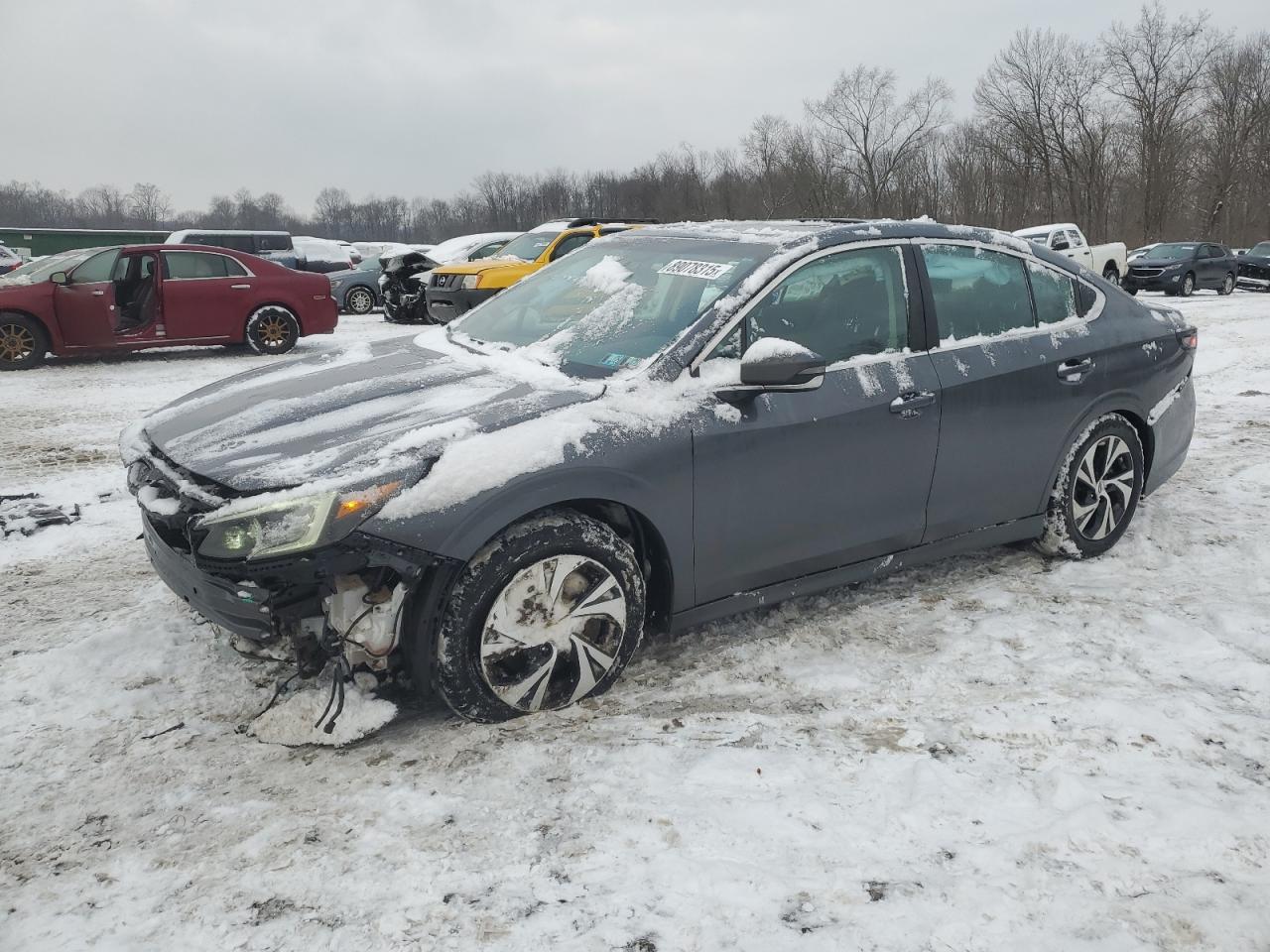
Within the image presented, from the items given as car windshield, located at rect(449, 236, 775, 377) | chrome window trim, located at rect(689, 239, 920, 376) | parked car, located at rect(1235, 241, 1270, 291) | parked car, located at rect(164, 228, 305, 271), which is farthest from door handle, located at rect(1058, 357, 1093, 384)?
parked car, located at rect(1235, 241, 1270, 291)

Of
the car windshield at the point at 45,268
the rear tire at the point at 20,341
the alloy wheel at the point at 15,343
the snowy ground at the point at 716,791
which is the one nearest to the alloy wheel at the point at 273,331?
the car windshield at the point at 45,268

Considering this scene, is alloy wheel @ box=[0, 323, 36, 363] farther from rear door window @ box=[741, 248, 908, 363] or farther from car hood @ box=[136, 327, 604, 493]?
rear door window @ box=[741, 248, 908, 363]

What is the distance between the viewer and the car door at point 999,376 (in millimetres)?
3818

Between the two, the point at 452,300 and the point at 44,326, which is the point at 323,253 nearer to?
the point at 452,300

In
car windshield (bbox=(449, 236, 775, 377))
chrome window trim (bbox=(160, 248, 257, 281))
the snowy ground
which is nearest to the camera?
the snowy ground

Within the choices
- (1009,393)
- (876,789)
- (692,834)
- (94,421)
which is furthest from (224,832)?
(94,421)

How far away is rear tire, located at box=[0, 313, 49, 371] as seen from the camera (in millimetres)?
10836

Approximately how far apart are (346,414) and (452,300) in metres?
10.3

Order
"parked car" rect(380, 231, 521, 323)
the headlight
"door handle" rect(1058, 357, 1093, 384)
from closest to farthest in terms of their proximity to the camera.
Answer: the headlight
"door handle" rect(1058, 357, 1093, 384)
"parked car" rect(380, 231, 521, 323)

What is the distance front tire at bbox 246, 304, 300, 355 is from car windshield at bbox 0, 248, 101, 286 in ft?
6.48

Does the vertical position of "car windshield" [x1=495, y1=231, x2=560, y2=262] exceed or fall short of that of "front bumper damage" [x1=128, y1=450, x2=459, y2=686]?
it exceeds it

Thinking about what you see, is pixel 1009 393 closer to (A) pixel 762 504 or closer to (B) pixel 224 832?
(A) pixel 762 504

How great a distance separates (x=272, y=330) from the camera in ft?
40.3

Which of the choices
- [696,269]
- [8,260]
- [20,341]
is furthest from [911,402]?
[8,260]
